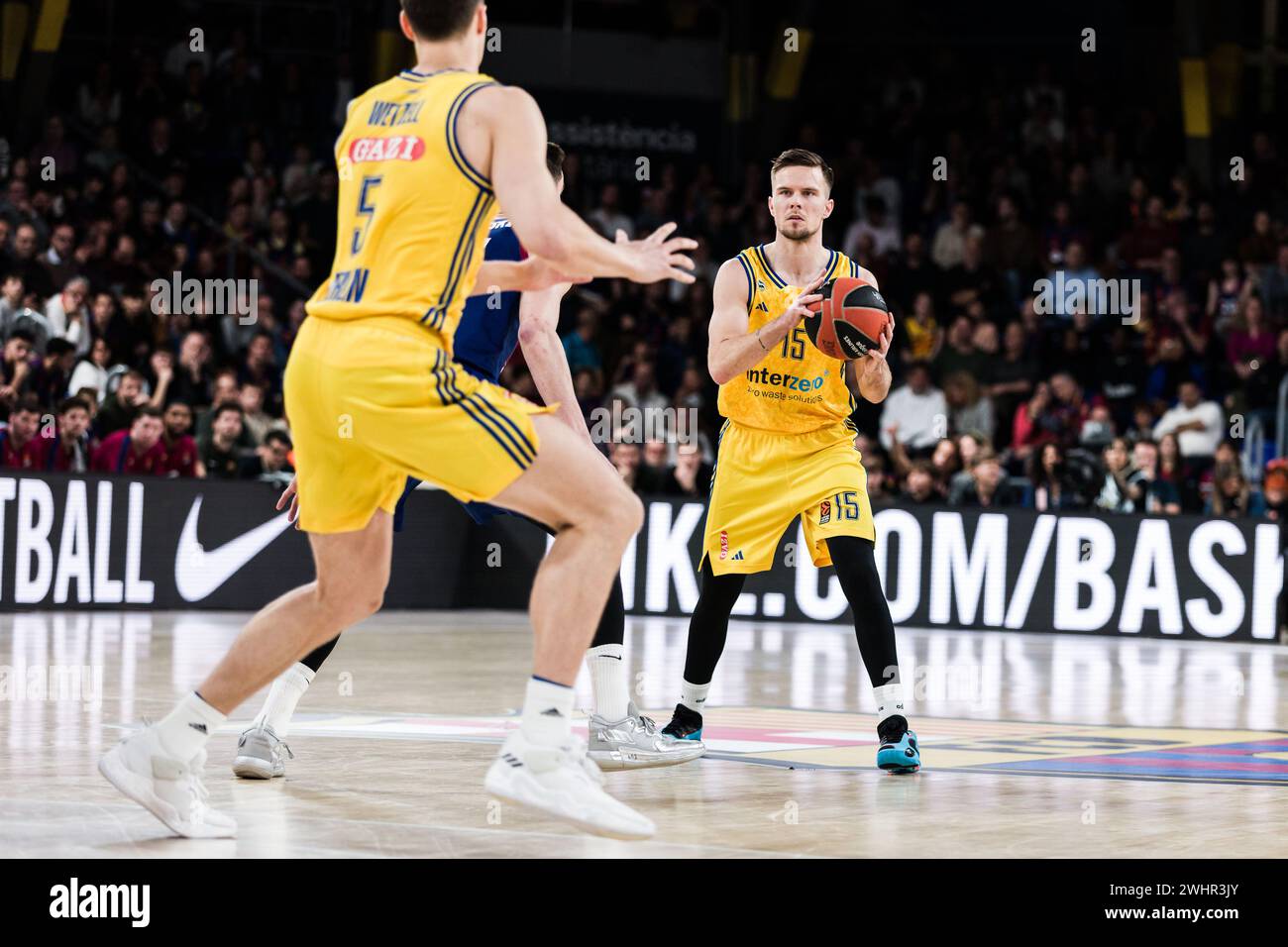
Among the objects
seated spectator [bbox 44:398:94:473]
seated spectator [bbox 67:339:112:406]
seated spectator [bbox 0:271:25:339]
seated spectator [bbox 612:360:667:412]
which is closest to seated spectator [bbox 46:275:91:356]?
seated spectator [bbox 67:339:112:406]

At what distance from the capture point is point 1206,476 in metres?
17.9

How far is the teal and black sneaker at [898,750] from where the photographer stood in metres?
7.06

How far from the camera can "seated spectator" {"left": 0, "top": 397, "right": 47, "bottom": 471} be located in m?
15.3

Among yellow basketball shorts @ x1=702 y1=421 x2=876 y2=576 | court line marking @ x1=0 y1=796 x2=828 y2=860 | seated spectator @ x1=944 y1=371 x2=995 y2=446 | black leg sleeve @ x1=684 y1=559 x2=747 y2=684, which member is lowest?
court line marking @ x1=0 y1=796 x2=828 y2=860

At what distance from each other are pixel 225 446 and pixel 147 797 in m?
11.3

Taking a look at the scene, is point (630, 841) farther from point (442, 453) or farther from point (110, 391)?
point (110, 391)

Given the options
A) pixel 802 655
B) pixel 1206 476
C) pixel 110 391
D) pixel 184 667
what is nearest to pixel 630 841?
pixel 184 667

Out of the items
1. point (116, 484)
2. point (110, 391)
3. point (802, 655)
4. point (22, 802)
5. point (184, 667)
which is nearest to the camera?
point (22, 802)

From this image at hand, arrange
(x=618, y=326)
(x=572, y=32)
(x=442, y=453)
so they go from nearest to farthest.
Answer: (x=442, y=453) → (x=618, y=326) → (x=572, y=32)

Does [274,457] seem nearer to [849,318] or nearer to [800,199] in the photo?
[800,199]

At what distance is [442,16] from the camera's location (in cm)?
534

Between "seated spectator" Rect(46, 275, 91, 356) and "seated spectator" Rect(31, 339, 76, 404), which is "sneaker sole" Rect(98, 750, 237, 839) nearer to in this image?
"seated spectator" Rect(31, 339, 76, 404)

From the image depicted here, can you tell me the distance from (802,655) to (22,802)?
7.80 m

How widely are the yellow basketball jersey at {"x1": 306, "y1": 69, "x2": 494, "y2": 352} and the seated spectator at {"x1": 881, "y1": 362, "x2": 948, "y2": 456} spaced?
43.4 ft
